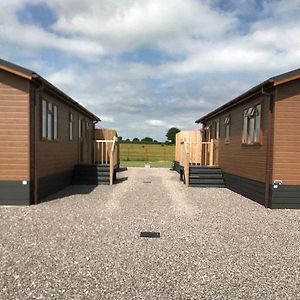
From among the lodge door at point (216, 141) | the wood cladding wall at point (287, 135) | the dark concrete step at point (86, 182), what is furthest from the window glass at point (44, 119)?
the lodge door at point (216, 141)

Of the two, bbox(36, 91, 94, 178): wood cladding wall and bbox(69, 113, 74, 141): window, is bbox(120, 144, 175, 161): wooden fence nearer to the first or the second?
bbox(36, 91, 94, 178): wood cladding wall

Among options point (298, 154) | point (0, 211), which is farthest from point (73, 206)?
point (298, 154)

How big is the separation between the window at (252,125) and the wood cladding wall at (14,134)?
6.82m

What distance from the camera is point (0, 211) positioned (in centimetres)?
830

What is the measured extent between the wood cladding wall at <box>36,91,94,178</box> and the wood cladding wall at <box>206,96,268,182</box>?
6538mm

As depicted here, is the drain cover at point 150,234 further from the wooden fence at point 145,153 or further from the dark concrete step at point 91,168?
the wooden fence at point 145,153

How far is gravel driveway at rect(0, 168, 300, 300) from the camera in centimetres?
387

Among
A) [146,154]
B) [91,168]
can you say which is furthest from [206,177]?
[146,154]

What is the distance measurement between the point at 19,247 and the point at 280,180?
696cm

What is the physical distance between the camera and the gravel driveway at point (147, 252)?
3.87m

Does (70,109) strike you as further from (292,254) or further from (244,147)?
(292,254)

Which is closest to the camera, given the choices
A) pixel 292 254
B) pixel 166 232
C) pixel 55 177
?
pixel 292 254

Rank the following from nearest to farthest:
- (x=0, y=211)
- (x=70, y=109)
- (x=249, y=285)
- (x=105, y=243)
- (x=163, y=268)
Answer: (x=249, y=285)
(x=163, y=268)
(x=105, y=243)
(x=0, y=211)
(x=70, y=109)

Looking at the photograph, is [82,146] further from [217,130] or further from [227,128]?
[227,128]
